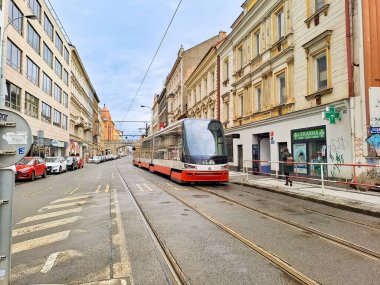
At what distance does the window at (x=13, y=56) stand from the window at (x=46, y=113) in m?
8.97

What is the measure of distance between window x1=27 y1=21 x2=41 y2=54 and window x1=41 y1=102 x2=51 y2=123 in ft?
21.3

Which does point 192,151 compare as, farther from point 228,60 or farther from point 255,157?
point 228,60

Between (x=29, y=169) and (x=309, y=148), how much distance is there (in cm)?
1642

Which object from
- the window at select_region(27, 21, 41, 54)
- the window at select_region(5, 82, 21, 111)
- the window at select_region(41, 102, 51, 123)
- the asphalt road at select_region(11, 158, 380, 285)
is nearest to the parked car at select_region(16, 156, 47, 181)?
the window at select_region(5, 82, 21, 111)

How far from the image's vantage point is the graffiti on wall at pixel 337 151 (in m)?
13.4

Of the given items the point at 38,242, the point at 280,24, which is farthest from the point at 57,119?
the point at 38,242

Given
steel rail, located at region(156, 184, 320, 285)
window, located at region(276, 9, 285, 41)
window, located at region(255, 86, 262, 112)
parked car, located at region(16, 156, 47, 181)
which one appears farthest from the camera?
window, located at region(255, 86, 262, 112)

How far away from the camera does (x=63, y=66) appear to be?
50188 mm

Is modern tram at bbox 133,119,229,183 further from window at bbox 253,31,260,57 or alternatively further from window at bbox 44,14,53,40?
window at bbox 44,14,53,40

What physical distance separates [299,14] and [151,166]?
49.5ft

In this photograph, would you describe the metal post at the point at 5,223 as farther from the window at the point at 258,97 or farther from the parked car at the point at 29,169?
the window at the point at 258,97

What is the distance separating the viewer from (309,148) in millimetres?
15922

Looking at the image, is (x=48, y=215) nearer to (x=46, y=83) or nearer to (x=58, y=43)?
(x=46, y=83)

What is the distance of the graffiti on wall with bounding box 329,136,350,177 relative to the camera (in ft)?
44.1
